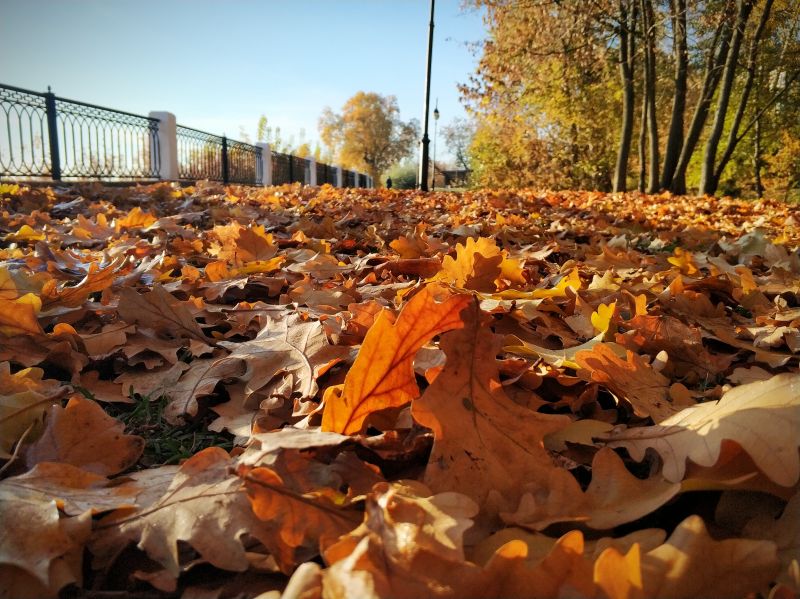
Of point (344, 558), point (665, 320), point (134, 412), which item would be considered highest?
point (665, 320)

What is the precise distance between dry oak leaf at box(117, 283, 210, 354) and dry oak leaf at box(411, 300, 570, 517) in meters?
0.99

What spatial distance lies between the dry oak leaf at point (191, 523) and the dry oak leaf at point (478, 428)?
28 cm

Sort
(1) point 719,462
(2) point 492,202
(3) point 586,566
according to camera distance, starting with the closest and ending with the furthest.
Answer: (3) point 586,566 → (1) point 719,462 → (2) point 492,202

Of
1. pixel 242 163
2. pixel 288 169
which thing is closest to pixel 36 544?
pixel 242 163

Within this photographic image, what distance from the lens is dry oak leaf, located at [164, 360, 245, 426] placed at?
1294 mm

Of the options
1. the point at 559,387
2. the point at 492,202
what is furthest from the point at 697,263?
the point at 492,202

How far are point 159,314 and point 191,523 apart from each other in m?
1.03

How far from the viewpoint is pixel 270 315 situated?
1.72 meters

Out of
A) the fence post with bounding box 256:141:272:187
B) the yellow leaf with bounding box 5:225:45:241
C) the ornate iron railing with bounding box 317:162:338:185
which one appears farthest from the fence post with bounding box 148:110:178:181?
the ornate iron railing with bounding box 317:162:338:185

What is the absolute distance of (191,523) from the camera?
78cm

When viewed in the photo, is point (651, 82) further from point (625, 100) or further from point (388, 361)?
point (388, 361)

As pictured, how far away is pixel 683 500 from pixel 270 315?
48.5 inches

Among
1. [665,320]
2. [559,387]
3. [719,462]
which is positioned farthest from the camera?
[665,320]

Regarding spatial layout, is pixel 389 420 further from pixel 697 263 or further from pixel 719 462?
pixel 697 263
